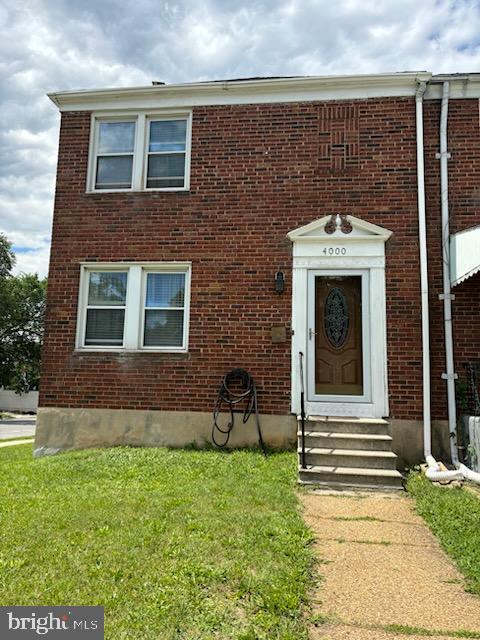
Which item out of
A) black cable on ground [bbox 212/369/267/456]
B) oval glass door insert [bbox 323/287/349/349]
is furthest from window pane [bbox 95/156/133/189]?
oval glass door insert [bbox 323/287/349/349]

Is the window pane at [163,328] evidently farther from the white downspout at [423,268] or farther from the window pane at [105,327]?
the white downspout at [423,268]

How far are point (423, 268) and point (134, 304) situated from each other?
184 inches

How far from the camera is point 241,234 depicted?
7.58 m

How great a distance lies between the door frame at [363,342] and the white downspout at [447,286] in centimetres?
111

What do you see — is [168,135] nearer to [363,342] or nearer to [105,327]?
[105,327]

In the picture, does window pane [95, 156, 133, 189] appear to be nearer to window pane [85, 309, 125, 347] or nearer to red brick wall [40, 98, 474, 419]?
red brick wall [40, 98, 474, 419]

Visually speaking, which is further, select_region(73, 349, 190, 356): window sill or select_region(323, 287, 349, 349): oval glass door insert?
select_region(73, 349, 190, 356): window sill

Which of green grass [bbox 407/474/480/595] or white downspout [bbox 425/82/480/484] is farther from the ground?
white downspout [bbox 425/82/480/484]

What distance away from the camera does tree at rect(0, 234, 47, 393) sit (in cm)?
2939

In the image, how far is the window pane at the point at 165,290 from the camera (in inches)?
305

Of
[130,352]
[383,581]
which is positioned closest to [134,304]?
[130,352]

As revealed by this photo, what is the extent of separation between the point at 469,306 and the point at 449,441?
204 cm

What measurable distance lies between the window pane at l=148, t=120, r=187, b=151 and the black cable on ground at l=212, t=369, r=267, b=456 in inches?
163

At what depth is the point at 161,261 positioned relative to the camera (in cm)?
769
